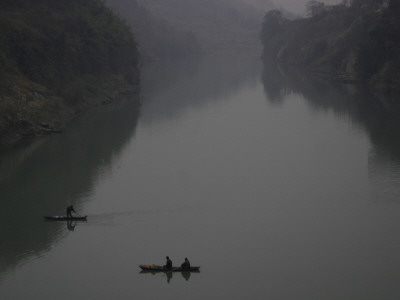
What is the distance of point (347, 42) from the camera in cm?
9506

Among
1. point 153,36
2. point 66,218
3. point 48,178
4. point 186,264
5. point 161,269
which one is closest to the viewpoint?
point 186,264

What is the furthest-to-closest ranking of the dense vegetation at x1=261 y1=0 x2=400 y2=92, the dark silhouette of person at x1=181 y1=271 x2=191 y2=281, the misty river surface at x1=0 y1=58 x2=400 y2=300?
the dense vegetation at x1=261 y1=0 x2=400 y2=92 < the dark silhouette of person at x1=181 y1=271 x2=191 y2=281 < the misty river surface at x1=0 y1=58 x2=400 y2=300

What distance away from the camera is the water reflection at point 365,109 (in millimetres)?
35281

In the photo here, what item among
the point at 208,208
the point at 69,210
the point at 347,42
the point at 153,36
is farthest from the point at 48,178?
the point at 153,36

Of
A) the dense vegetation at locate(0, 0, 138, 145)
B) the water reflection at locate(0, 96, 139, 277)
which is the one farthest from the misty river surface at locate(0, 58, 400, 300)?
the dense vegetation at locate(0, 0, 138, 145)

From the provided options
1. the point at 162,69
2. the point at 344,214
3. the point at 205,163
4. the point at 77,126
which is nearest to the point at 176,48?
the point at 162,69

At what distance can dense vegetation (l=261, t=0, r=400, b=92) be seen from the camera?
71.8m

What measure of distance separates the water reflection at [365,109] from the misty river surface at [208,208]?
23 cm

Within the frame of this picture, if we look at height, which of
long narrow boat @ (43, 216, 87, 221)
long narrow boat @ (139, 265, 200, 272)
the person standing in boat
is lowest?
long narrow boat @ (139, 265, 200, 272)

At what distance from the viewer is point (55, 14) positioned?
238 feet

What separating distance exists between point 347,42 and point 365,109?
37.3 metres

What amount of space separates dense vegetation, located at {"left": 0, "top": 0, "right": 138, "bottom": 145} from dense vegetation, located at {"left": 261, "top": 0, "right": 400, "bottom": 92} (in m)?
32.7

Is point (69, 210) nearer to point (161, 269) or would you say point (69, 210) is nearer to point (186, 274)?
point (161, 269)

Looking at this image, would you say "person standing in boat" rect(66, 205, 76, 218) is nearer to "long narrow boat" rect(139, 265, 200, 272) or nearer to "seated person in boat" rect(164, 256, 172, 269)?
"long narrow boat" rect(139, 265, 200, 272)
